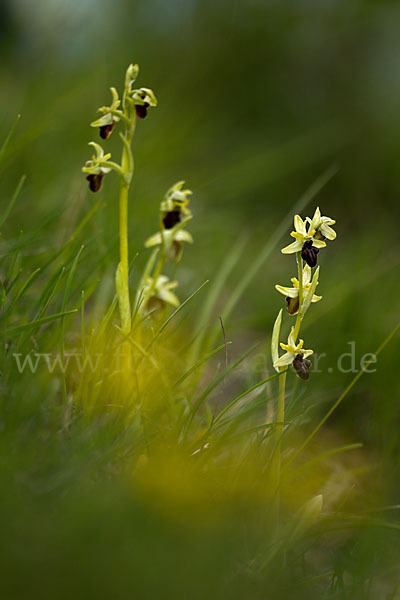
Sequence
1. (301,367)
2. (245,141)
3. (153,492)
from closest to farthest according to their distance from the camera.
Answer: (153,492), (301,367), (245,141)

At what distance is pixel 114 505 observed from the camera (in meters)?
1.16

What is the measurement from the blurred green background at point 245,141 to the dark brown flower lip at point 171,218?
11.8 inches

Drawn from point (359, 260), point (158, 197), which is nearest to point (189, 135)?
point (158, 197)

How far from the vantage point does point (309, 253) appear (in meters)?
1.67

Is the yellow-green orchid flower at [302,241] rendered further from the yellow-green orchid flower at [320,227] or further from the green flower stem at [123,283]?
the green flower stem at [123,283]

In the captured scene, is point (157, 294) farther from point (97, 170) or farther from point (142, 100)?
point (142, 100)

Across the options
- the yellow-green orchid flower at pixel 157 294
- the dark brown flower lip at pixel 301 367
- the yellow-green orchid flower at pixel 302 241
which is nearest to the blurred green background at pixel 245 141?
the yellow-green orchid flower at pixel 157 294

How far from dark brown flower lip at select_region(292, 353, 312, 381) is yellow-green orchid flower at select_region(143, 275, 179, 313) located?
0.51 metres

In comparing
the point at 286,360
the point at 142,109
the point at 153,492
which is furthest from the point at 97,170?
the point at 153,492

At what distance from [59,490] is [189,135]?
4070mm

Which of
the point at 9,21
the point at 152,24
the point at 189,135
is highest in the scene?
the point at 9,21

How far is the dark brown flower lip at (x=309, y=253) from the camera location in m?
1.66

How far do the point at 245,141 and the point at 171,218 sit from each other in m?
4.18

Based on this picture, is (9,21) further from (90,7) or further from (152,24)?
(90,7)
